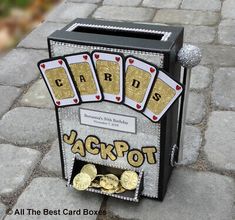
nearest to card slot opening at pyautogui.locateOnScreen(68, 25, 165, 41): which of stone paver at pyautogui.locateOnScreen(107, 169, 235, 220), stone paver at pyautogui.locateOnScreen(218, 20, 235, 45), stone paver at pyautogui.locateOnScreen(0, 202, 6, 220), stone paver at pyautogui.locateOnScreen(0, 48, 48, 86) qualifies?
stone paver at pyautogui.locateOnScreen(107, 169, 235, 220)

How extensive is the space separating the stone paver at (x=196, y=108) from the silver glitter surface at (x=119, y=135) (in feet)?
2.09

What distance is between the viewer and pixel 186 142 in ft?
6.56

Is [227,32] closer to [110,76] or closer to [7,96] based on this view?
[7,96]

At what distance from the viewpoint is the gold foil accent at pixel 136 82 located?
138cm

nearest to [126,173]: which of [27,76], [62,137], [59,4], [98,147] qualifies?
[98,147]

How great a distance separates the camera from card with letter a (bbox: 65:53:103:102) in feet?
4.67

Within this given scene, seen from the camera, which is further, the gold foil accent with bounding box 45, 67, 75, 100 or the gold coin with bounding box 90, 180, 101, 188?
the gold coin with bounding box 90, 180, 101, 188

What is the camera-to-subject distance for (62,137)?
5.44 feet

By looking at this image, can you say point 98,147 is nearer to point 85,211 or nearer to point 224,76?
point 85,211

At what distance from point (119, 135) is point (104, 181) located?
0.67 feet

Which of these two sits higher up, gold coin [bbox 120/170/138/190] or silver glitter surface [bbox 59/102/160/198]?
silver glitter surface [bbox 59/102/160/198]

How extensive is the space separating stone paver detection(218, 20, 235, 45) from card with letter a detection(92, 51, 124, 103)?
5.54 feet

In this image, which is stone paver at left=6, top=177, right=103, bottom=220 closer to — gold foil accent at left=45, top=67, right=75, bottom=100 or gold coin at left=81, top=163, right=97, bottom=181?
gold coin at left=81, top=163, right=97, bottom=181

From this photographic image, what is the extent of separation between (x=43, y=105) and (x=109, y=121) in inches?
34.9
